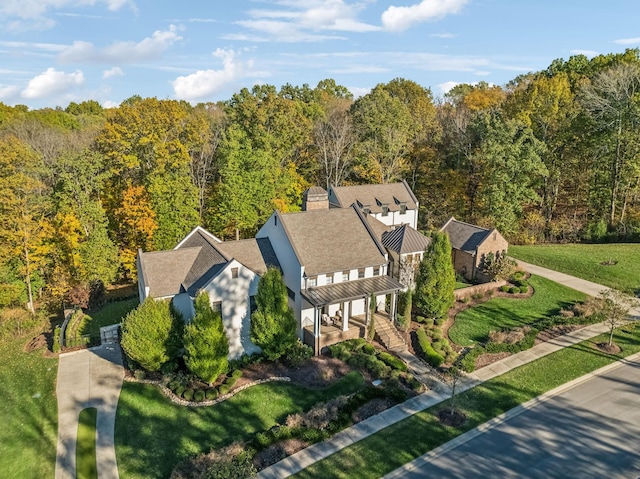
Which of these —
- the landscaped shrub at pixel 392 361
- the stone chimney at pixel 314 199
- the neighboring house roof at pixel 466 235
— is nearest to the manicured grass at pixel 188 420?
the landscaped shrub at pixel 392 361

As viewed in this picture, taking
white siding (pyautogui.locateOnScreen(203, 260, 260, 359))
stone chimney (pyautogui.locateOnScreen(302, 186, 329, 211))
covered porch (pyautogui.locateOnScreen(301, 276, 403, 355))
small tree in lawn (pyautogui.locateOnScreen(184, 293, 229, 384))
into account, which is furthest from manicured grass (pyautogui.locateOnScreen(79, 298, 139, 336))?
stone chimney (pyautogui.locateOnScreen(302, 186, 329, 211))

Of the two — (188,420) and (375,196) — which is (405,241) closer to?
(375,196)

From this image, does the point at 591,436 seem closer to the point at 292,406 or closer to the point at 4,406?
the point at 292,406

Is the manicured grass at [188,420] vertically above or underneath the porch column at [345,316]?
underneath

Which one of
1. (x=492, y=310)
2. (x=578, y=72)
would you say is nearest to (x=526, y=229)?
(x=492, y=310)

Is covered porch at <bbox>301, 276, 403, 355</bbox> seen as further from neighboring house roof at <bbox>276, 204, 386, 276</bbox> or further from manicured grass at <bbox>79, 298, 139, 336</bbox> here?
manicured grass at <bbox>79, 298, 139, 336</bbox>

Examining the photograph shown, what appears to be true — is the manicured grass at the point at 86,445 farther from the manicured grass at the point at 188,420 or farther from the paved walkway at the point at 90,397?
the manicured grass at the point at 188,420
